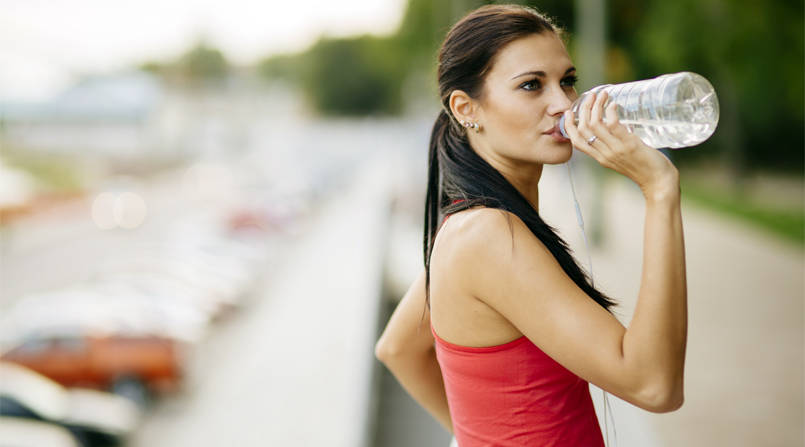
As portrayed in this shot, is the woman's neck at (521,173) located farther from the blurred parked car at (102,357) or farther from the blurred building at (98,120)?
the blurred building at (98,120)

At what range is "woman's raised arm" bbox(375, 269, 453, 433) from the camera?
222cm

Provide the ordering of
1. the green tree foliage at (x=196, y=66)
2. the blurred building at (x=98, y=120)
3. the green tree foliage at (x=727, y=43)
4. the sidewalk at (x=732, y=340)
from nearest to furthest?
Answer: the sidewalk at (x=732, y=340)
the green tree foliage at (x=727, y=43)
the blurred building at (x=98, y=120)
the green tree foliage at (x=196, y=66)

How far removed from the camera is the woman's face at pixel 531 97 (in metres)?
1.72

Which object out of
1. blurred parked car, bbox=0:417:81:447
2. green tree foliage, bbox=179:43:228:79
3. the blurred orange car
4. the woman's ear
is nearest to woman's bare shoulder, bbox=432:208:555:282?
the woman's ear

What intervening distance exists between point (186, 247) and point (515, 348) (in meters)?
23.8

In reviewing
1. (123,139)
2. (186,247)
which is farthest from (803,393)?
(123,139)

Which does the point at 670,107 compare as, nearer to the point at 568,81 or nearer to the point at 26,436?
the point at 568,81

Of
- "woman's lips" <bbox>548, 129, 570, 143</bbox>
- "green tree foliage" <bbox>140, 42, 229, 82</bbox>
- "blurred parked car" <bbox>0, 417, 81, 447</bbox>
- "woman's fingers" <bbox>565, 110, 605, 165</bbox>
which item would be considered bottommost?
"woman's fingers" <bbox>565, 110, 605, 165</bbox>

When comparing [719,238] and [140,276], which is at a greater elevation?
[140,276]

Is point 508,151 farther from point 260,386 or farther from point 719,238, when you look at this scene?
point 719,238

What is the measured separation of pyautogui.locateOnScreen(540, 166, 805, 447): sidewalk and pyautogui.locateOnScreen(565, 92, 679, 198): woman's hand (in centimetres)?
49

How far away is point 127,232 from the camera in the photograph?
33.3 metres

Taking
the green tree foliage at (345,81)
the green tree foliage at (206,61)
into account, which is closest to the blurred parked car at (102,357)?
the green tree foliage at (345,81)

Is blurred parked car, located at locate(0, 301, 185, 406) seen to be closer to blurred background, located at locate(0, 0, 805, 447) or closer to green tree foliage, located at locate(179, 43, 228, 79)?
blurred background, located at locate(0, 0, 805, 447)
